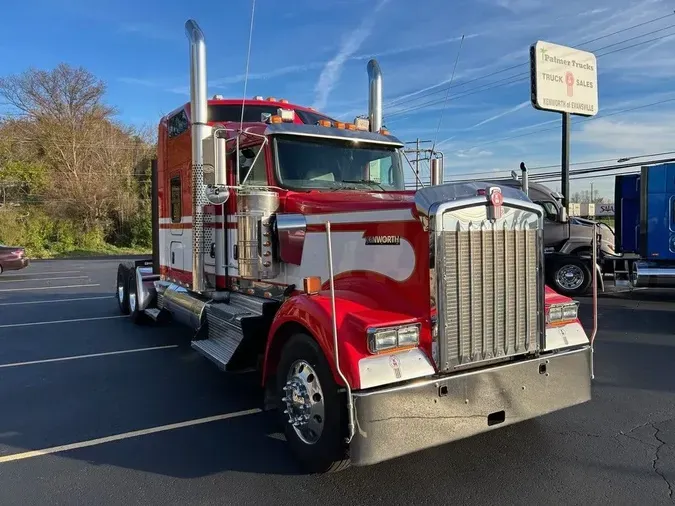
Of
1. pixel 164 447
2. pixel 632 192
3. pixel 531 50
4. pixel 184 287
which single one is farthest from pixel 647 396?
pixel 531 50

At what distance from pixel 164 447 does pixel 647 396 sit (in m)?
4.58

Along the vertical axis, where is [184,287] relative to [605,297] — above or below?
above

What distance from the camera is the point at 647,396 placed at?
530cm

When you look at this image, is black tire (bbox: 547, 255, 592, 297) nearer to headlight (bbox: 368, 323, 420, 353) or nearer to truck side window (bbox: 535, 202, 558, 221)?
truck side window (bbox: 535, 202, 558, 221)

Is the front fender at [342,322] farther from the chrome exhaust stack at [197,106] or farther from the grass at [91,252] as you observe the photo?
the grass at [91,252]

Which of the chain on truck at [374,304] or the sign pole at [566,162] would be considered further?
the sign pole at [566,162]

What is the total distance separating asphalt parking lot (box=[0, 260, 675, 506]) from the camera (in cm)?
343

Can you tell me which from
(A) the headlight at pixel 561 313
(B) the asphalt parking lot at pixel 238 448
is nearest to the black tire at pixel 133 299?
(B) the asphalt parking lot at pixel 238 448

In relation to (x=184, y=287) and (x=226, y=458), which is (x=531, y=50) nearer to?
(x=184, y=287)

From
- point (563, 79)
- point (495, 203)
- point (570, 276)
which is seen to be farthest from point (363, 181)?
point (563, 79)

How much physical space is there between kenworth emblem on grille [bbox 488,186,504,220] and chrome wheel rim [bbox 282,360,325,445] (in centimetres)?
163

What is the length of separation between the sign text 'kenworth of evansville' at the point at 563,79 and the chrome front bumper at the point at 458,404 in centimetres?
1518

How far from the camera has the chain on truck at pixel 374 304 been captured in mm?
3332

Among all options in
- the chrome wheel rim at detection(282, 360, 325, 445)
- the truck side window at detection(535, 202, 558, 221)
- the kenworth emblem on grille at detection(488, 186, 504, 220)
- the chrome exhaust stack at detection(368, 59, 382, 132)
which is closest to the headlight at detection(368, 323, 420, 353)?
the chrome wheel rim at detection(282, 360, 325, 445)
